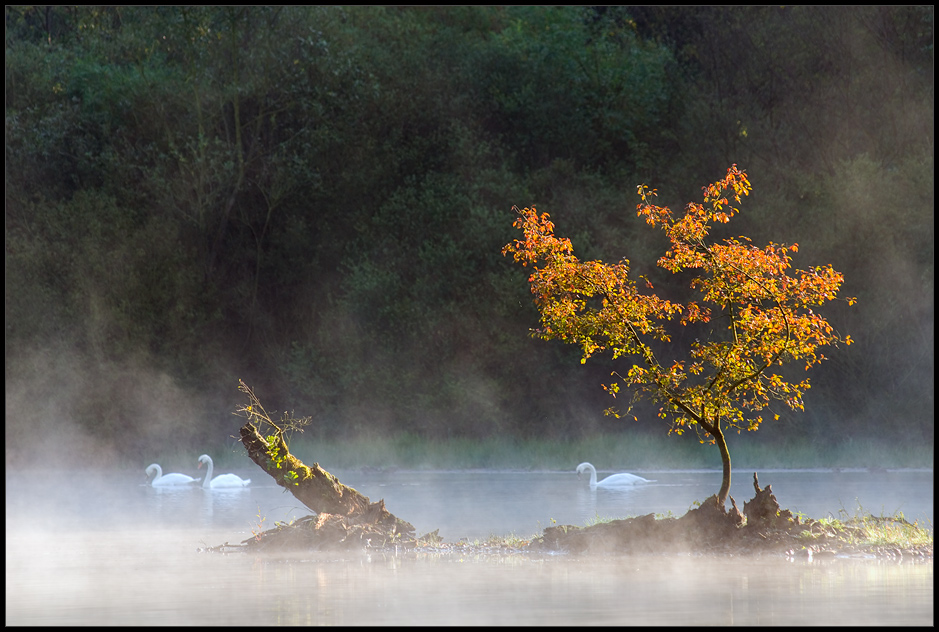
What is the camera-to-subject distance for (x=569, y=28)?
36.8 m

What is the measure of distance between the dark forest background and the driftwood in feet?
59.5

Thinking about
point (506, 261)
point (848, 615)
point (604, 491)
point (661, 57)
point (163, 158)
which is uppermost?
point (661, 57)

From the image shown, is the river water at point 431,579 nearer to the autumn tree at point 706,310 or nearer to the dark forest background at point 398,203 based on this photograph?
the autumn tree at point 706,310

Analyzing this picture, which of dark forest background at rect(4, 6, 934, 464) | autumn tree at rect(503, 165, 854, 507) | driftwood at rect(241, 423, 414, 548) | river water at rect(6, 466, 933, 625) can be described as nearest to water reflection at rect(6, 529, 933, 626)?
river water at rect(6, 466, 933, 625)

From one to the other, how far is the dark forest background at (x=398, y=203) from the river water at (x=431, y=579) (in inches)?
520

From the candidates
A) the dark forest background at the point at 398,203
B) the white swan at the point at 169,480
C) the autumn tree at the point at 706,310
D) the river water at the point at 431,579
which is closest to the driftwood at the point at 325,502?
the river water at the point at 431,579

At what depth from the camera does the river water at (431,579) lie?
28.8 ft

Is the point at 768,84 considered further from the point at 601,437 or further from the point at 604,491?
the point at 604,491

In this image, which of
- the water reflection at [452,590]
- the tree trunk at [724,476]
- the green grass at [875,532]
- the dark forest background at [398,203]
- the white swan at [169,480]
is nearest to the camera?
the water reflection at [452,590]

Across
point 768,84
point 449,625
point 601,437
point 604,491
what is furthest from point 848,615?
point 768,84

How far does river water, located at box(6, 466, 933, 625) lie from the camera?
8789mm

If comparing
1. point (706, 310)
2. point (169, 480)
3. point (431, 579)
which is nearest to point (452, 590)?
point (431, 579)

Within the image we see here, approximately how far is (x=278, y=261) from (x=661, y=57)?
12.9 meters

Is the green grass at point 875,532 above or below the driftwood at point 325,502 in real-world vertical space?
below
